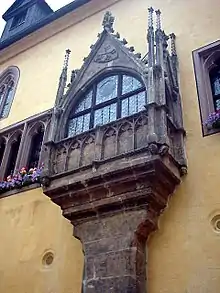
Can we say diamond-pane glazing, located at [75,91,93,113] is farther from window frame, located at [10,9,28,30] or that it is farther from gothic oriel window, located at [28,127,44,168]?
window frame, located at [10,9,28,30]

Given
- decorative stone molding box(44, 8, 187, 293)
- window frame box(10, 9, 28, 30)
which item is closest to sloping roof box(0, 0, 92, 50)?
window frame box(10, 9, 28, 30)

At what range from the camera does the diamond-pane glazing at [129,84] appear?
6387 mm

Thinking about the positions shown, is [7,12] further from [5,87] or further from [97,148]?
[97,148]

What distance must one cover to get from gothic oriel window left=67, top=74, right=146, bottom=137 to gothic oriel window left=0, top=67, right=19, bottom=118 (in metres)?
3.57

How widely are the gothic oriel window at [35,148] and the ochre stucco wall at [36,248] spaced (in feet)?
3.02

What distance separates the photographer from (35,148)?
8.42m

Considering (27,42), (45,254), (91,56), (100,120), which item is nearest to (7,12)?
(27,42)

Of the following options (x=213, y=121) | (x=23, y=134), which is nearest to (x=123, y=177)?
(x=213, y=121)

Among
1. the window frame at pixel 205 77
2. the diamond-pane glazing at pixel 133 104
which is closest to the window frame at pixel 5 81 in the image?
the diamond-pane glazing at pixel 133 104

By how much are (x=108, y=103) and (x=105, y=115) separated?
0.26 m

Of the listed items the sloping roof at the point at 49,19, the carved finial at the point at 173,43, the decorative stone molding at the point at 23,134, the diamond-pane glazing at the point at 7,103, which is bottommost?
the decorative stone molding at the point at 23,134

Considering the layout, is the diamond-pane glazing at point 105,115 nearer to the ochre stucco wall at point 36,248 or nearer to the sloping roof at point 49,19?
the ochre stucco wall at point 36,248

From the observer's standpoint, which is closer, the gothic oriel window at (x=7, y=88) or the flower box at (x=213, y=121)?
the flower box at (x=213, y=121)

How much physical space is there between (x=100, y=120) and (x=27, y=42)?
5656mm
